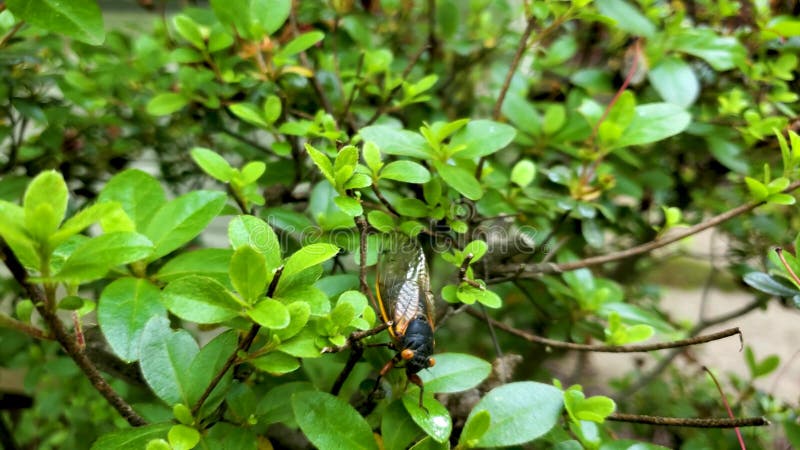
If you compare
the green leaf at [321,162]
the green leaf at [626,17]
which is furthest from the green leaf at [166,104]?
the green leaf at [626,17]

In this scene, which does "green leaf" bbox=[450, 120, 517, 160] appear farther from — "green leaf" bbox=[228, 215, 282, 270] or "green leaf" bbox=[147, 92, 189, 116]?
"green leaf" bbox=[147, 92, 189, 116]

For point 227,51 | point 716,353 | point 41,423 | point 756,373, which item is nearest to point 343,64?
point 227,51

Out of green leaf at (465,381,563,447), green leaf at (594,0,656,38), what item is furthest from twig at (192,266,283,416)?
green leaf at (594,0,656,38)

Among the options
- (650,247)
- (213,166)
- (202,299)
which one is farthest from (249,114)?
(650,247)

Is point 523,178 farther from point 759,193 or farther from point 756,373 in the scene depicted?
point 756,373

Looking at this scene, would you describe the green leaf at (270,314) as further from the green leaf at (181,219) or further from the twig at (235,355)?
the green leaf at (181,219)
